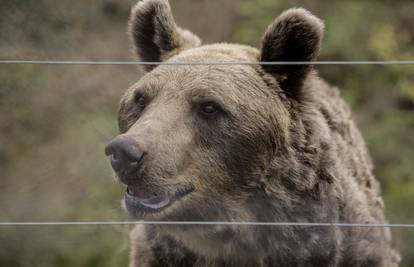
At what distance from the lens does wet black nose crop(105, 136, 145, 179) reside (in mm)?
3551

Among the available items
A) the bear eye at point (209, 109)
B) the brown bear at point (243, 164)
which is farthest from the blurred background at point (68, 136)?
the bear eye at point (209, 109)

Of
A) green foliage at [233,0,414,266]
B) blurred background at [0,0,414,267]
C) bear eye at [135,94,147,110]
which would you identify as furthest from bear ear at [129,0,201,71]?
green foliage at [233,0,414,266]

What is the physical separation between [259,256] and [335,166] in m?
0.60

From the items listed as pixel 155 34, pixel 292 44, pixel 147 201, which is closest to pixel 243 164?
pixel 147 201

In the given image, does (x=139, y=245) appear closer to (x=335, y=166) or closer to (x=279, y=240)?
(x=279, y=240)

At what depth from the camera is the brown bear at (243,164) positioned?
12.5 feet

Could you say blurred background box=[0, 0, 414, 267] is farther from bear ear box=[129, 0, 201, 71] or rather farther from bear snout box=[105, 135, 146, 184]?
bear snout box=[105, 135, 146, 184]

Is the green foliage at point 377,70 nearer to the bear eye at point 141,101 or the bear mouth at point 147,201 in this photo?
the bear eye at point 141,101

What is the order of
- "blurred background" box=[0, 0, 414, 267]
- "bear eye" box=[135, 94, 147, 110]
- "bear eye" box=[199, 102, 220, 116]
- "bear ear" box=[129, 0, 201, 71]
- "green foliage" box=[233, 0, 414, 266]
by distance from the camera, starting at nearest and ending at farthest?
"bear eye" box=[199, 102, 220, 116], "bear eye" box=[135, 94, 147, 110], "bear ear" box=[129, 0, 201, 71], "blurred background" box=[0, 0, 414, 267], "green foliage" box=[233, 0, 414, 266]

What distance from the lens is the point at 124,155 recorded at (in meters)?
3.59

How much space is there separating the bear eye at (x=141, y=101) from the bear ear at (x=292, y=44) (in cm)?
64

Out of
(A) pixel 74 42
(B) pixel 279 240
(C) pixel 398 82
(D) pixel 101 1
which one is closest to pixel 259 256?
(B) pixel 279 240

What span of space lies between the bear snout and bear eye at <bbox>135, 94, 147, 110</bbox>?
48 centimetres

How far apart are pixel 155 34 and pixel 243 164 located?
1004mm
